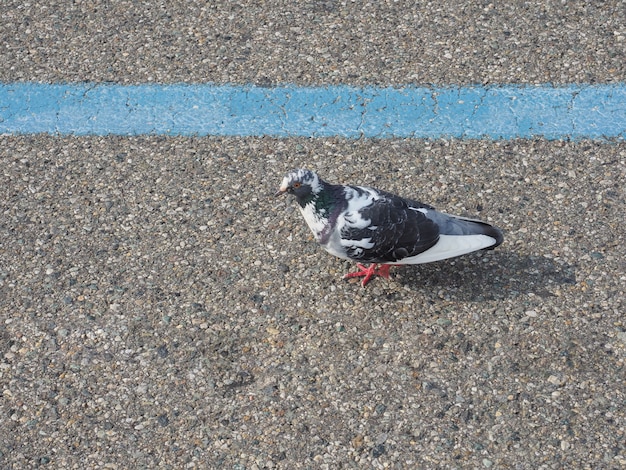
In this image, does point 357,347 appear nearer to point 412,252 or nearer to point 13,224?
point 412,252

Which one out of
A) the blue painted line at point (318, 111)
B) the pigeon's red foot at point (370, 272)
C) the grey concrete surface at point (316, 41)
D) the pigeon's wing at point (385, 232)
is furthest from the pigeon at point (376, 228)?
the grey concrete surface at point (316, 41)

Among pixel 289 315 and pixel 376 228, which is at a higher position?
pixel 376 228

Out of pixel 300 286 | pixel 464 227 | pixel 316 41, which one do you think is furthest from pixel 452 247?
pixel 316 41

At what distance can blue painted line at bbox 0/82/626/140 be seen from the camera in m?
4.89

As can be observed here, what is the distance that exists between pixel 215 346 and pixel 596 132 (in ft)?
8.50

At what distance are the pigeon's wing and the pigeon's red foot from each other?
0.61 feet

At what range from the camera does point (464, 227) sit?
3941 mm

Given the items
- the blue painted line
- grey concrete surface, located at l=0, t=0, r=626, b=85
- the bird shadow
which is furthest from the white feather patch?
grey concrete surface, located at l=0, t=0, r=626, b=85

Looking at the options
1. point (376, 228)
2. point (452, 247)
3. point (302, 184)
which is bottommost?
point (452, 247)

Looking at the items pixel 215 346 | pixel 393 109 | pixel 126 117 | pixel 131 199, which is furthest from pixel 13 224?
pixel 393 109

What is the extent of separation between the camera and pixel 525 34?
18.1 ft

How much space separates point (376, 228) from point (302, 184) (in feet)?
1.31

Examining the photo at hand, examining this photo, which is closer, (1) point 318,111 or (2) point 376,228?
(2) point 376,228

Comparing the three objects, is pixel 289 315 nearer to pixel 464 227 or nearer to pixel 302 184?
pixel 302 184
